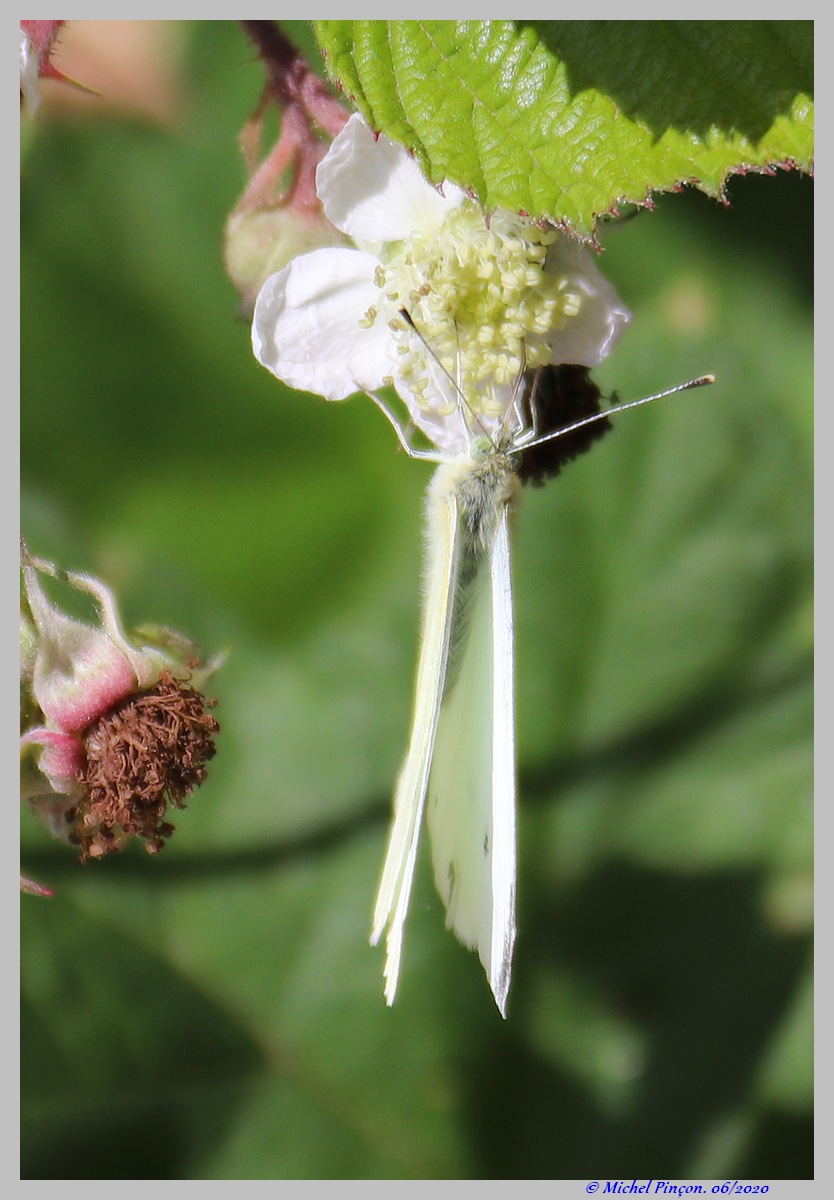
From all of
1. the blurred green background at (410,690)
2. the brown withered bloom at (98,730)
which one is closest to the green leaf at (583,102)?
the brown withered bloom at (98,730)

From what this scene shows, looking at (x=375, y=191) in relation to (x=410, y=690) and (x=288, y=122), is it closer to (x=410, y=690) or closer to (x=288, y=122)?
(x=288, y=122)

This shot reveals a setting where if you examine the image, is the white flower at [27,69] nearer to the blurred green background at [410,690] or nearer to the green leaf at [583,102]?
the green leaf at [583,102]

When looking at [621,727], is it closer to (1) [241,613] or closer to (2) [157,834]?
(1) [241,613]

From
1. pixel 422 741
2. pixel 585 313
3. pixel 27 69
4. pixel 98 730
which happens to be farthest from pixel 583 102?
pixel 98 730

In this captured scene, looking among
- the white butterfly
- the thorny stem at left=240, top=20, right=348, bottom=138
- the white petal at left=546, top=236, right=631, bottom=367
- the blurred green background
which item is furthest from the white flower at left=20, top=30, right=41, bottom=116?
the blurred green background
